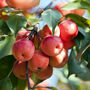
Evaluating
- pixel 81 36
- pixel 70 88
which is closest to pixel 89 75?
pixel 70 88

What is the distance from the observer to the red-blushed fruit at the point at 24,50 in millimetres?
1094

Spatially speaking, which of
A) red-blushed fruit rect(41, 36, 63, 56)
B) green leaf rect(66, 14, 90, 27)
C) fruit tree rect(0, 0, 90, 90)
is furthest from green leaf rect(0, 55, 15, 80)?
green leaf rect(66, 14, 90, 27)


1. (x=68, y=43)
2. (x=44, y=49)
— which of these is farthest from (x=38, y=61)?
(x=68, y=43)

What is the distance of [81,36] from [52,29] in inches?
9.0

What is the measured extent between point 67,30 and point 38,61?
0.19m

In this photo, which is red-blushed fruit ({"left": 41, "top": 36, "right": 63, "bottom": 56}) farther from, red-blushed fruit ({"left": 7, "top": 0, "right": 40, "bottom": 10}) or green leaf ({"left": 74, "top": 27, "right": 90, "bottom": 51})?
red-blushed fruit ({"left": 7, "top": 0, "right": 40, "bottom": 10})

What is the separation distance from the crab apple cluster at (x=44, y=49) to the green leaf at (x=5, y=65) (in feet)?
0.19

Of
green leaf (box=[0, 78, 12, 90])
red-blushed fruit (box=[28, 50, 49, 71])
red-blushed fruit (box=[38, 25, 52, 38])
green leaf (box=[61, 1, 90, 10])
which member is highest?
green leaf (box=[61, 1, 90, 10])

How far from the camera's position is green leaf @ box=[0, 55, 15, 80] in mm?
1295

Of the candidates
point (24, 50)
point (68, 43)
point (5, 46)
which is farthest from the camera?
A: point (5, 46)

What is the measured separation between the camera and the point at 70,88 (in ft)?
8.93

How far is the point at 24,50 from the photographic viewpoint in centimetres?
111

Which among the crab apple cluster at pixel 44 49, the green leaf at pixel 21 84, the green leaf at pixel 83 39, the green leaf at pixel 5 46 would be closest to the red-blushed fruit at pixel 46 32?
the crab apple cluster at pixel 44 49

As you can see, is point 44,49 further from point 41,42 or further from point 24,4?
point 24,4
